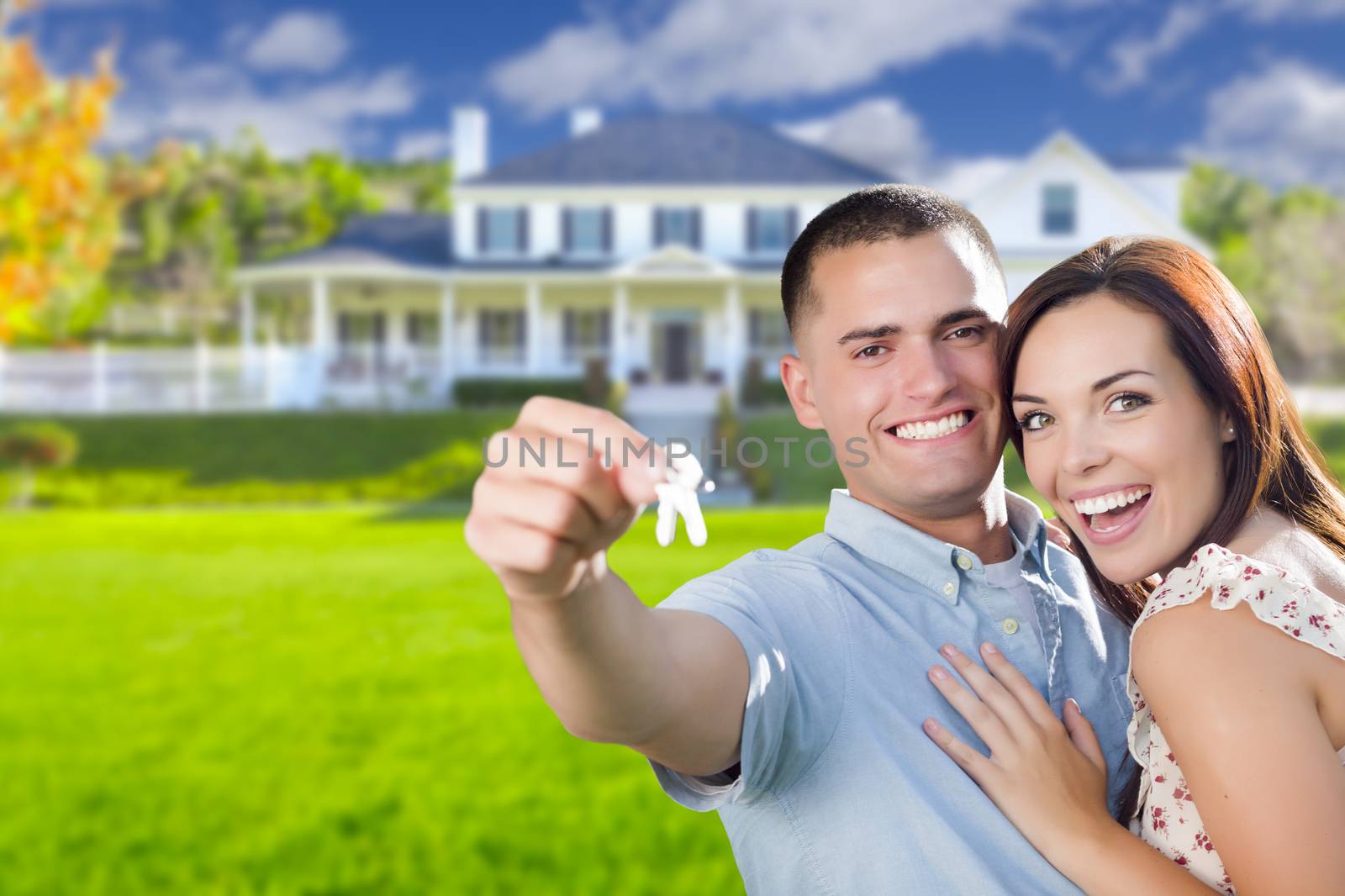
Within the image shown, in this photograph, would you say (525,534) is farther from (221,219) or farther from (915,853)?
(221,219)

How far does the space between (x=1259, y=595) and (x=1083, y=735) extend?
376mm

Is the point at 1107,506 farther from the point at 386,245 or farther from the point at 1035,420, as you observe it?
the point at 386,245

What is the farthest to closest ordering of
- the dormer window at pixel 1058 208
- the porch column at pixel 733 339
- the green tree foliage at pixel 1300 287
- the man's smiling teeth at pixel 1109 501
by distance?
1. the green tree foliage at pixel 1300 287
2. the porch column at pixel 733 339
3. the dormer window at pixel 1058 208
4. the man's smiling teeth at pixel 1109 501

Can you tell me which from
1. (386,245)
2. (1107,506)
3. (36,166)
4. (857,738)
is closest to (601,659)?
(857,738)

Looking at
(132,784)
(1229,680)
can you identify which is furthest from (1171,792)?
(132,784)

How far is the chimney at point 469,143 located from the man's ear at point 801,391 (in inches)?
1013

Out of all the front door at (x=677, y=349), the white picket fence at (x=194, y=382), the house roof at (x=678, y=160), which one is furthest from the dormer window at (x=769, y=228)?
the white picket fence at (x=194, y=382)

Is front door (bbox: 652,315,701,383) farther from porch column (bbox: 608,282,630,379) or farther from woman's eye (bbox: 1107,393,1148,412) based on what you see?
woman's eye (bbox: 1107,393,1148,412)

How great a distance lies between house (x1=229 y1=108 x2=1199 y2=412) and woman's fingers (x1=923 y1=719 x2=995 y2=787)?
2132 cm

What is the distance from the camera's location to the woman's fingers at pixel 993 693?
152 centimetres

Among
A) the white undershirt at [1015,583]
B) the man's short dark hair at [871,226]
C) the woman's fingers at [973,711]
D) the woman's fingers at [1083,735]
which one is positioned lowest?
the woman's fingers at [1083,735]

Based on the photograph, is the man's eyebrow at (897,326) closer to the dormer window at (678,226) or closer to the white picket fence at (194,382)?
the white picket fence at (194,382)

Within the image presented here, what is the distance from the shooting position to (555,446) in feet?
3.19

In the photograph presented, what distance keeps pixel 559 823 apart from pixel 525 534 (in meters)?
4.47
